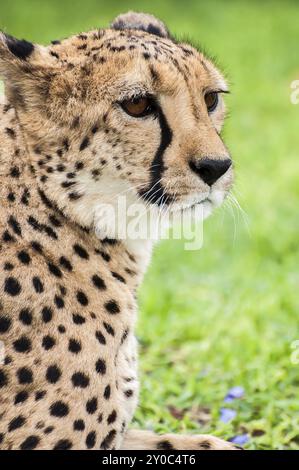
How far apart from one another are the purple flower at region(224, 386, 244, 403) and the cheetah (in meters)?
1.00

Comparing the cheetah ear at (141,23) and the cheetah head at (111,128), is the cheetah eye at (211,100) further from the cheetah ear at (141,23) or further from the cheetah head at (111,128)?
the cheetah ear at (141,23)

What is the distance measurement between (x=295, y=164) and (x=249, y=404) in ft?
12.9

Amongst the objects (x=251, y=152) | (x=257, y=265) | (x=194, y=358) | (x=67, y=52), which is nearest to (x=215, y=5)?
(x=251, y=152)

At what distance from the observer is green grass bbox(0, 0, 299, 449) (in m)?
3.33

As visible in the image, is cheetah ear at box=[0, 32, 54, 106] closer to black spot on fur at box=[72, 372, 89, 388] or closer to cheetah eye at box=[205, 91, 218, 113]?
cheetah eye at box=[205, 91, 218, 113]

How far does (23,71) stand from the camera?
88.9 inches

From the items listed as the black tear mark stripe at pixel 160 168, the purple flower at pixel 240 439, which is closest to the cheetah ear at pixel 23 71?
the black tear mark stripe at pixel 160 168

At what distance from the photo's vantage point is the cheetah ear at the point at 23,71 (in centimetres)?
224

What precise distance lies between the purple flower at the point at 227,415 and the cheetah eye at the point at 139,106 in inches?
54.5

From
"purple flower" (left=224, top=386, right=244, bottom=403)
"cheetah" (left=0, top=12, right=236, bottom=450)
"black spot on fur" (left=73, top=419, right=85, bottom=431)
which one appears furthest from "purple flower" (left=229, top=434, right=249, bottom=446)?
"black spot on fur" (left=73, top=419, right=85, bottom=431)

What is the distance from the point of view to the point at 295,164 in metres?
6.99

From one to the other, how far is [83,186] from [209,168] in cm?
35

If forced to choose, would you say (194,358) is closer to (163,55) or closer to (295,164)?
(163,55)

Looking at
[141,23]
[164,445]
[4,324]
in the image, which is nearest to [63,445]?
[4,324]
